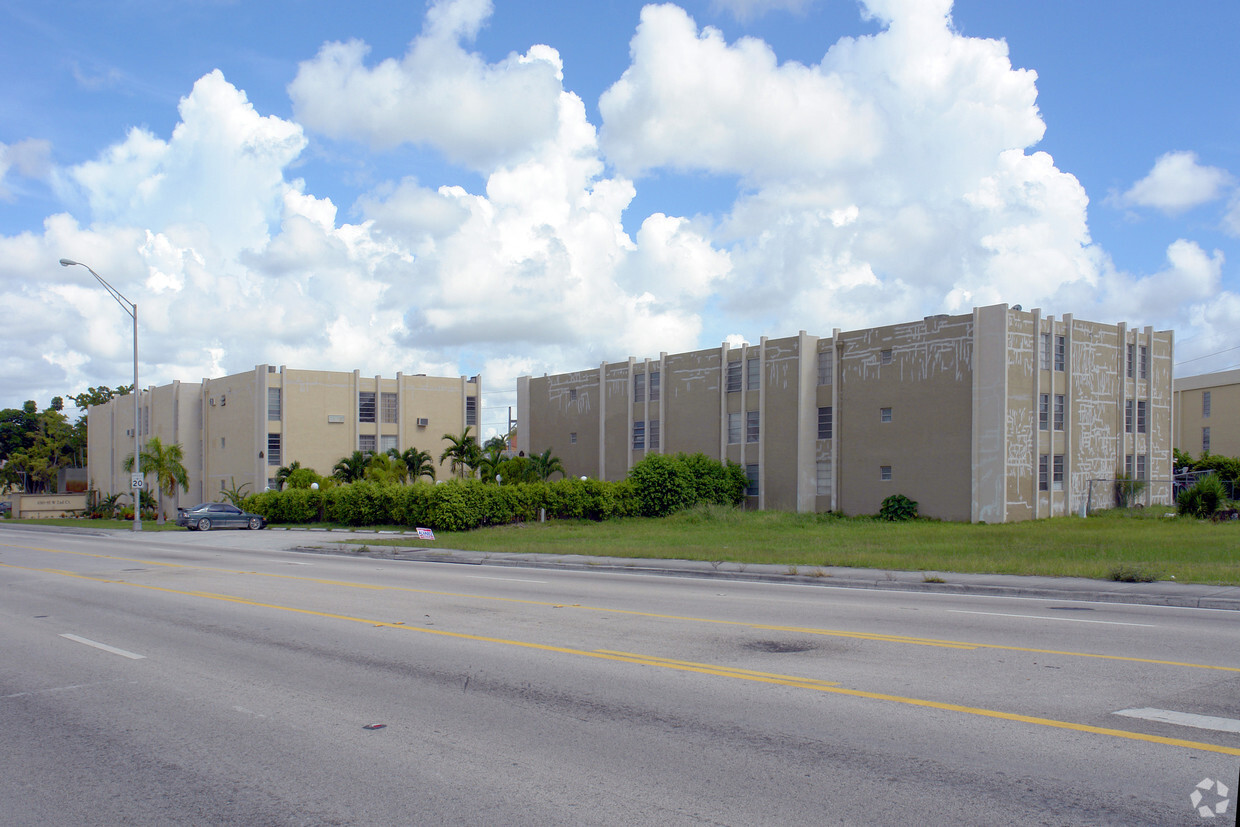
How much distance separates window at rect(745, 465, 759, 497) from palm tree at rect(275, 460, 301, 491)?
27.4 metres

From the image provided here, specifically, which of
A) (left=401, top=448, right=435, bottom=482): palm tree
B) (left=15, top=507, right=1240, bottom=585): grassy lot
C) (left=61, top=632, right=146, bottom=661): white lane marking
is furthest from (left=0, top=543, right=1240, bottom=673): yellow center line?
(left=401, top=448, right=435, bottom=482): palm tree

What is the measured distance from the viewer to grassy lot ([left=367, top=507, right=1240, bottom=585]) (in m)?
18.4

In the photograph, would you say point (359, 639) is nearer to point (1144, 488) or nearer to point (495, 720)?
point (495, 720)

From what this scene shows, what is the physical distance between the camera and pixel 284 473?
175 ft

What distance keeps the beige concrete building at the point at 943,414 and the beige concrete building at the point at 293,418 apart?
70.9 ft

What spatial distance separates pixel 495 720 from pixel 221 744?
2.10m

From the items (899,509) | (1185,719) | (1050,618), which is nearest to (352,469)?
(899,509)

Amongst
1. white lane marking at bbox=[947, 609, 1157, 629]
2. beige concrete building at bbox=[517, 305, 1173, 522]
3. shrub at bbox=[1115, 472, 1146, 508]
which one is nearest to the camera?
white lane marking at bbox=[947, 609, 1157, 629]

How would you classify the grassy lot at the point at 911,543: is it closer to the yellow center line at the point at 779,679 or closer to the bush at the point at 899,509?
the bush at the point at 899,509

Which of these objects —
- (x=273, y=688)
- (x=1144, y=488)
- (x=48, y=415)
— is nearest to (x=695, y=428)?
(x=1144, y=488)

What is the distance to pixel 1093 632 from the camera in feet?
36.5

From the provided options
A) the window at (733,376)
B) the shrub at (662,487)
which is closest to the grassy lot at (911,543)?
the shrub at (662,487)

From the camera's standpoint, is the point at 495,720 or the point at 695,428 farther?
the point at 695,428

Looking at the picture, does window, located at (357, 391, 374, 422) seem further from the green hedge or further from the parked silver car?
the parked silver car
